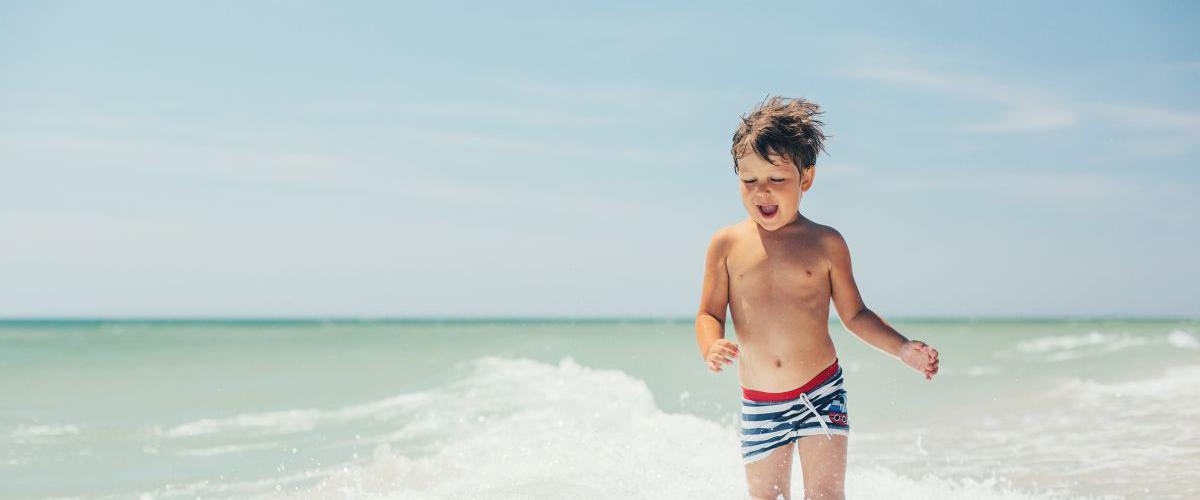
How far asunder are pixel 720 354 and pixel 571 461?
113 inches

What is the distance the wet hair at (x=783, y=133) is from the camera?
10.5 ft

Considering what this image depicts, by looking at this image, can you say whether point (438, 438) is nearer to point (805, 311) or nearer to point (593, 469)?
point (593, 469)

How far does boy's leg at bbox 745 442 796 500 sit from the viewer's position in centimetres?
338

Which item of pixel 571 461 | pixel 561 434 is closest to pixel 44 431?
pixel 561 434

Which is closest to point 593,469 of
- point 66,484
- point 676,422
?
point 676,422

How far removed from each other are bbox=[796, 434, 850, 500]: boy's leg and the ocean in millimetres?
1508

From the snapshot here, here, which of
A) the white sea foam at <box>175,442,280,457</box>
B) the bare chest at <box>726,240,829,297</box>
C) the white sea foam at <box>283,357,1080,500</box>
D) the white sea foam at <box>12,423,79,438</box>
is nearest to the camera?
the bare chest at <box>726,240,829,297</box>

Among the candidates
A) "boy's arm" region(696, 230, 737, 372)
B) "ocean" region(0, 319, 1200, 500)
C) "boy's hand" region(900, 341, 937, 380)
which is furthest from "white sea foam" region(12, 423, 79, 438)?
"boy's hand" region(900, 341, 937, 380)

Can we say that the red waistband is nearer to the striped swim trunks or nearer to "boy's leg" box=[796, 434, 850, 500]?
the striped swim trunks

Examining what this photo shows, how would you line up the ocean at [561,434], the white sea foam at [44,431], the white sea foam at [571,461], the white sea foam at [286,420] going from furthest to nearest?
the white sea foam at [286,420], the white sea foam at [44,431], the ocean at [561,434], the white sea foam at [571,461]

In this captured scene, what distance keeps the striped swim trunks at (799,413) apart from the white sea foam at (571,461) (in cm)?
144

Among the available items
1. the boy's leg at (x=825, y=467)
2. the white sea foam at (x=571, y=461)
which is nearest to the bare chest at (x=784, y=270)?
the boy's leg at (x=825, y=467)

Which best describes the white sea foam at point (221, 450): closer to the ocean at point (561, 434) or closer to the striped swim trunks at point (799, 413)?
the ocean at point (561, 434)

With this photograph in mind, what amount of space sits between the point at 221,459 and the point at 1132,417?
6.29 m
